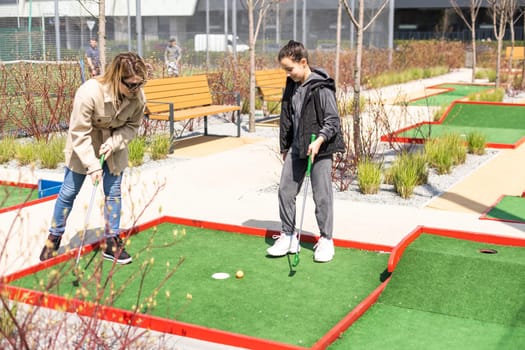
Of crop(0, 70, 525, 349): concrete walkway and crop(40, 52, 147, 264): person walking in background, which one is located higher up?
crop(40, 52, 147, 264): person walking in background

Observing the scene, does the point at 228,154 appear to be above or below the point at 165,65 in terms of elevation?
below

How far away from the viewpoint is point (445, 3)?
5331 cm

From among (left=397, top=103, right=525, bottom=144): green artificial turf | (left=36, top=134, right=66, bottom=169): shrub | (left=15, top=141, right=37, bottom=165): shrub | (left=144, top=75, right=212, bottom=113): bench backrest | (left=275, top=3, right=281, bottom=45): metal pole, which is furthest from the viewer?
(left=275, top=3, right=281, bottom=45): metal pole

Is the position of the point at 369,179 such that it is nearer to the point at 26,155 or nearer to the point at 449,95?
the point at 26,155

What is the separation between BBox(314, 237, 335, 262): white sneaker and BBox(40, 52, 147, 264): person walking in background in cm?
143

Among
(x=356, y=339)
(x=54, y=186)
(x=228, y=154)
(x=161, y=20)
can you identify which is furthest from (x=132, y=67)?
(x=161, y=20)

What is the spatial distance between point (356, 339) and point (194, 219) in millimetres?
2911

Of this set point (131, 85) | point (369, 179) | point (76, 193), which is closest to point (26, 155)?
point (369, 179)

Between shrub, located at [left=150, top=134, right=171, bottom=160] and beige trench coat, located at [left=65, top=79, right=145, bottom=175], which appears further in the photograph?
shrub, located at [left=150, top=134, right=171, bottom=160]

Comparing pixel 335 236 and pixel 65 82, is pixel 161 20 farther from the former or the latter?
pixel 335 236

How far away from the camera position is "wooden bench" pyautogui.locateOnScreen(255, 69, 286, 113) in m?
15.3

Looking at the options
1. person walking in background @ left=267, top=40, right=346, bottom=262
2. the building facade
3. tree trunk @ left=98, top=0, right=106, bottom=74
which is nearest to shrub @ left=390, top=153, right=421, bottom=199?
person walking in background @ left=267, top=40, right=346, bottom=262

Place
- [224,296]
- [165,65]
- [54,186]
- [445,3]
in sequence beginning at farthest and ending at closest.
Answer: [445,3] < [165,65] < [54,186] < [224,296]

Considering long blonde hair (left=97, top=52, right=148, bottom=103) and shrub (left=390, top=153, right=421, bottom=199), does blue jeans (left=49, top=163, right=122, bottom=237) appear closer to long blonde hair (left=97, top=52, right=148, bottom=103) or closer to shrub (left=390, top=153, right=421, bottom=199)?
long blonde hair (left=97, top=52, right=148, bottom=103)
